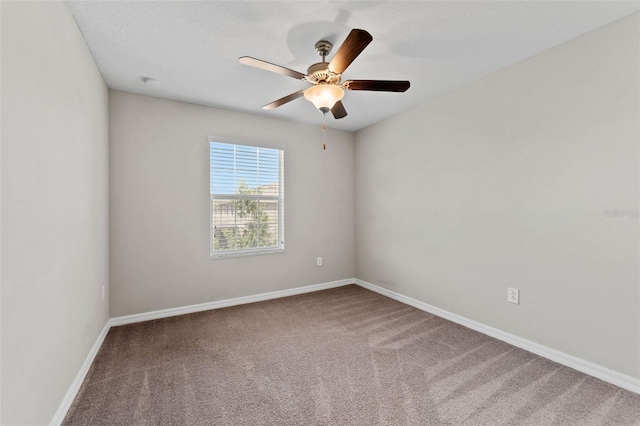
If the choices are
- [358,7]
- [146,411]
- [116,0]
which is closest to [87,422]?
[146,411]

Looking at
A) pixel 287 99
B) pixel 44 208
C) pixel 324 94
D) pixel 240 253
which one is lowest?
pixel 240 253

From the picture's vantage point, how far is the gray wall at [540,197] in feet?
6.55

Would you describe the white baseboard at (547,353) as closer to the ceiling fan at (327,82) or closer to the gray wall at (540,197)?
the gray wall at (540,197)

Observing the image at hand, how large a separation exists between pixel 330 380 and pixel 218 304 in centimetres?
201

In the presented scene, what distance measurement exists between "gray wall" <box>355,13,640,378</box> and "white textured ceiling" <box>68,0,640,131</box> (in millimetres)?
290

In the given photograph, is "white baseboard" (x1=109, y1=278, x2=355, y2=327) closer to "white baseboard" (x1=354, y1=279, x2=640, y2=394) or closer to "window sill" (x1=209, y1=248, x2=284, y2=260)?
"window sill" (x1=209, y1=248, x2=284, y2=260)

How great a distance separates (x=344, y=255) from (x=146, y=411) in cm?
321

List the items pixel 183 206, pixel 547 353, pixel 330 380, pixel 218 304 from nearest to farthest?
pixel 330 380 < pixel 547 353 < pixel 183 206 < pixel 218 304

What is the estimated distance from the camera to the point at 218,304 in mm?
3576

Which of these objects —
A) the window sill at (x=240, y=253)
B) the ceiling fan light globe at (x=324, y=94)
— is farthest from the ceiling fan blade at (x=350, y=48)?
the window sill at (x=240, y=253)

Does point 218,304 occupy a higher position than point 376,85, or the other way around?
point 376,85

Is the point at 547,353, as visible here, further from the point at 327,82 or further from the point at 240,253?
the point at 240,253

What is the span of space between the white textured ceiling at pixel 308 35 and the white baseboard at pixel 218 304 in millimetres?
2411

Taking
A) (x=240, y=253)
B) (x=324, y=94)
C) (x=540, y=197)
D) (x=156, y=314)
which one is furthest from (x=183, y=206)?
(x=540, y=197)
